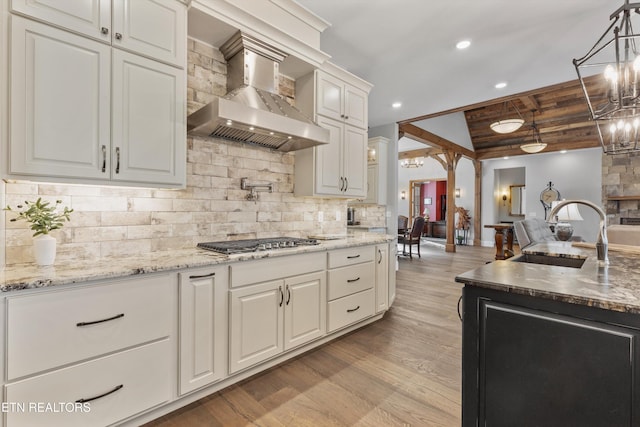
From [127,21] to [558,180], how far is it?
1112cm

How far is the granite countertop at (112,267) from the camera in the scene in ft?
4.37

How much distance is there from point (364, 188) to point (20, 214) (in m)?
2.93

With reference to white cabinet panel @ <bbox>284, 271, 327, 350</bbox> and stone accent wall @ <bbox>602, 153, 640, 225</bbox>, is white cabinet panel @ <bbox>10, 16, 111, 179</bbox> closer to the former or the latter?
white cabinet panel @ <bbox>284, 271, 327, 350</bbox>

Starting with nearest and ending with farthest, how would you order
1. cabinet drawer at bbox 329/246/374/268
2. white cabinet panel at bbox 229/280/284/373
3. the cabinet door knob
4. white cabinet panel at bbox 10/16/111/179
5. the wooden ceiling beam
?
white cabinet panel at bbox 10/16/111/179 < the cabinet door knob < white cabinet panel at bbox 229/280/284/373 < cabinet drawer at bbox 329/246/374/268 < the wooden ceiling beam

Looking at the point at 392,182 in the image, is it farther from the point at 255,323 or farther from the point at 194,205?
the point at 255,323

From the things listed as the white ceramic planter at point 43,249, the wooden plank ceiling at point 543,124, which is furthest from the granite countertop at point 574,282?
the wooden plank ceiling at point 543,124

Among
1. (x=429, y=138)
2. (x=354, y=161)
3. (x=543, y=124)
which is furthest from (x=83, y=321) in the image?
(x=543, y=124)

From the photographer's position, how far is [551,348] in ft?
3.82

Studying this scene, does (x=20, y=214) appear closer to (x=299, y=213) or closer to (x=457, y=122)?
(x=299, y=213)

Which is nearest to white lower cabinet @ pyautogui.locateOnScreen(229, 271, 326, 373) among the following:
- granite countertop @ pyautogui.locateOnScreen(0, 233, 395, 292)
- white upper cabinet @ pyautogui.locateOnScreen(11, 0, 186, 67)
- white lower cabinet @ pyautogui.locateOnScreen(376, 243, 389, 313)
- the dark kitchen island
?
granite countertop @ pyautogui.locateOnScreen(0, 233, 395, 292)

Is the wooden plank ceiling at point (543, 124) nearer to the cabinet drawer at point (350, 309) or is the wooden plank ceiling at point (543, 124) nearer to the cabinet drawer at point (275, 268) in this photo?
the cabinet drawer at point (350, 309)

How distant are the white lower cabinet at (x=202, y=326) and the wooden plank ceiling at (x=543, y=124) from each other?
5.55 m

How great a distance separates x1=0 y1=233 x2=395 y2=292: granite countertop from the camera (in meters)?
1.33

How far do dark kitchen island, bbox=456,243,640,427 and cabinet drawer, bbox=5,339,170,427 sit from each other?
62.0 inches
